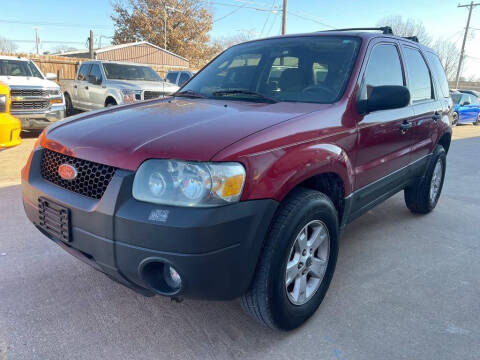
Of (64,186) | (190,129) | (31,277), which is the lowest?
(31,277)

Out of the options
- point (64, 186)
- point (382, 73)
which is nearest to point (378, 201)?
point (382, 73)

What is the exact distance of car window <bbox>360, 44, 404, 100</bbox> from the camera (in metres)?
2.83

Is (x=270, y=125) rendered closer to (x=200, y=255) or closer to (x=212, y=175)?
(x=212, y=175)

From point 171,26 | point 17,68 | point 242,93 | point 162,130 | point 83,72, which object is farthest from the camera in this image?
point 171,26

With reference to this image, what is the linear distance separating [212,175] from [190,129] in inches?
15.0

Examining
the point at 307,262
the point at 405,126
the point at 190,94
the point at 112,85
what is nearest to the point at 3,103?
the point at 190,94

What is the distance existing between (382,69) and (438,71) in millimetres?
1737

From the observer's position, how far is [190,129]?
6.59ft

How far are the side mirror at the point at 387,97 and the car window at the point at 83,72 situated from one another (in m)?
10.4

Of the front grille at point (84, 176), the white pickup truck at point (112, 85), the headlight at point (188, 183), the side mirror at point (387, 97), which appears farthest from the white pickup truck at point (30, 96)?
the side mirror at point (387, 97)

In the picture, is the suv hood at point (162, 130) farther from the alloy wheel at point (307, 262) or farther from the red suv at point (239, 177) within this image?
the alloy wheel at point (307, 262)

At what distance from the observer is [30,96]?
331 inches

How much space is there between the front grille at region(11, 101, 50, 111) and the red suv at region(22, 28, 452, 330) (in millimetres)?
6690

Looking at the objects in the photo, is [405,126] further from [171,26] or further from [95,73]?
[171,26]
